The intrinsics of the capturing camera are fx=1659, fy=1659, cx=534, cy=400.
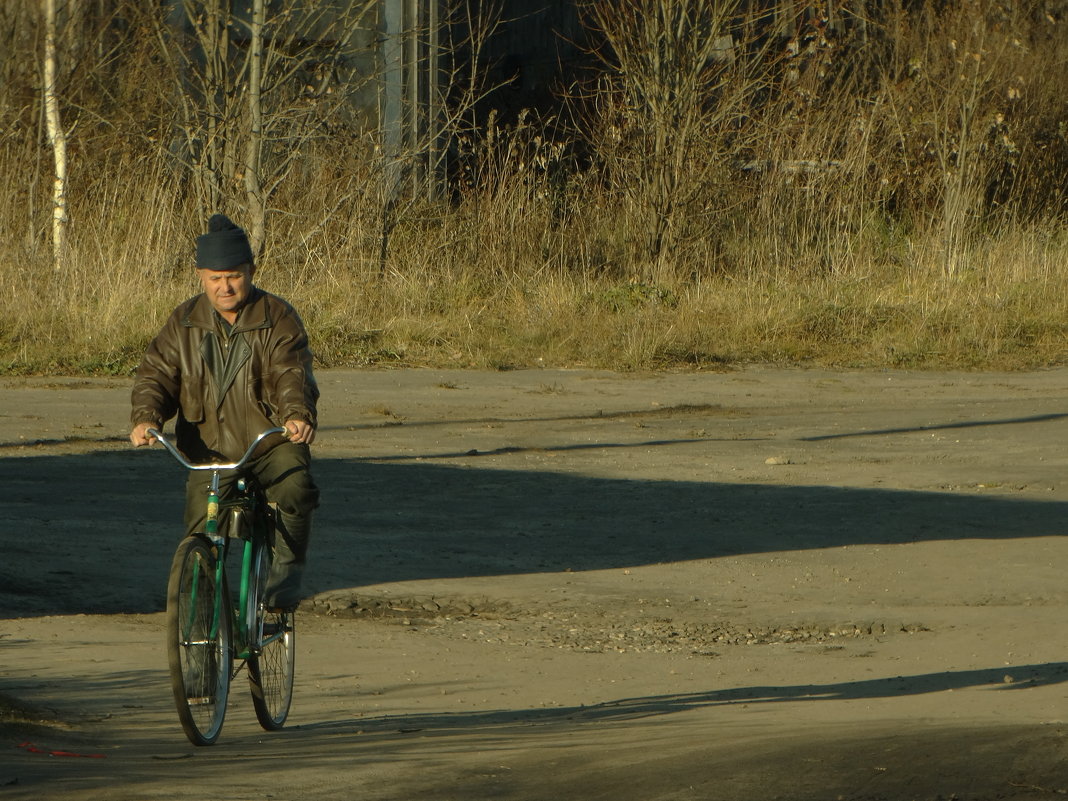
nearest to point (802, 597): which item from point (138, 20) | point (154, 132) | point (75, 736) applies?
point (75, 736)

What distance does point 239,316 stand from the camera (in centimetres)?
536

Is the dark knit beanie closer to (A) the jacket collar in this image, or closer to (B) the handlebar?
(A) the jacket collar

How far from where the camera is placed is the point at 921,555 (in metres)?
8.37

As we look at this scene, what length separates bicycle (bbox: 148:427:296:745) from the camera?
16.2 feet

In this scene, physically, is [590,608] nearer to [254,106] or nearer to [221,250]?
[221,250]

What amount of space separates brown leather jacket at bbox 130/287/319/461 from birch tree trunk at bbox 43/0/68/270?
41.9 feet

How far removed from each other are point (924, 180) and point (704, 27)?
13.7 ft

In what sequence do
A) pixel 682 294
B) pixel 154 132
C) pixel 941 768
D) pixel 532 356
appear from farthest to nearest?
pixel 154 132 < pixel 682 294 < pixel 532 356 < pixel 941 768

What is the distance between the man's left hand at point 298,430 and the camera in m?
5.18

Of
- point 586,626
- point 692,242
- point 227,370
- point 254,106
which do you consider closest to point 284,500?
point 227,370

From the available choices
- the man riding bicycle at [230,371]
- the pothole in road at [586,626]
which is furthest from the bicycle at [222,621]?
the pothole in road at [586,626]

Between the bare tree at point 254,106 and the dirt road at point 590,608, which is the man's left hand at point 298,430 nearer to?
the dirt road at point 590,608

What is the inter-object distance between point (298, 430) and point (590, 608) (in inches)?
102

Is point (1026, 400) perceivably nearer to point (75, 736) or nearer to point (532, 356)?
point (532, 356)
